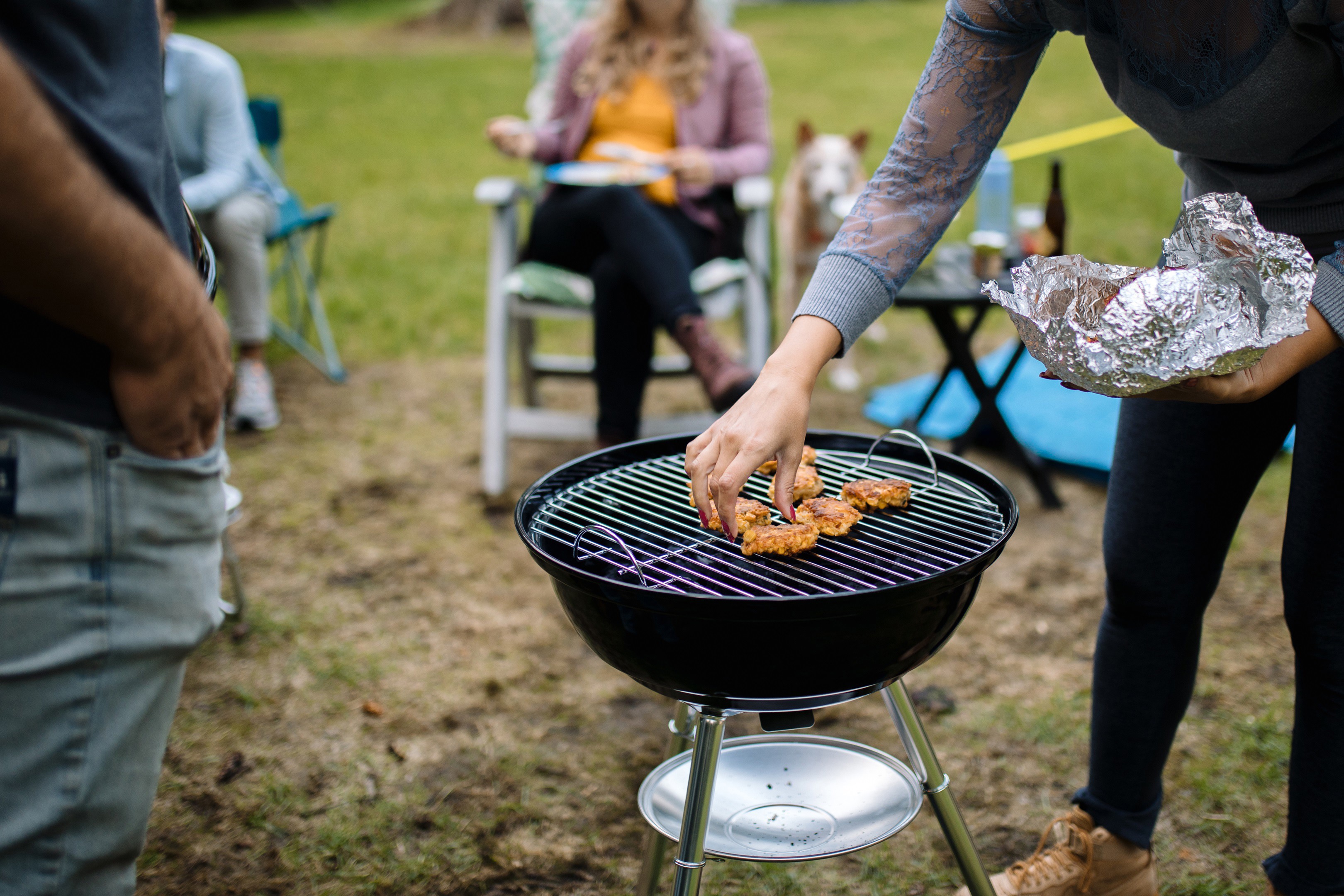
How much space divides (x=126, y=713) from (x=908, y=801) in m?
1.08

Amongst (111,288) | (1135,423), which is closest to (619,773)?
(1135,423)

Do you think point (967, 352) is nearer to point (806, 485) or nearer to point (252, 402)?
point (806, 485)

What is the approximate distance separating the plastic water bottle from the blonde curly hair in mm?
1101

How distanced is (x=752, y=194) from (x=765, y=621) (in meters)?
2.56

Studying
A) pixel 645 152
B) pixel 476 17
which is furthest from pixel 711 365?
pixel 476 17

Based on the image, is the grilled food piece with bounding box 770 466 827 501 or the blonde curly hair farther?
the blonde curly hair

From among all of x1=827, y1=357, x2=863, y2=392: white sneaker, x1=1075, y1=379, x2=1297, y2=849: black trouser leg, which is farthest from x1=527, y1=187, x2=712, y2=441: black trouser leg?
x1=1075, y1=379, x2=1297, y2=849: black trouser leg

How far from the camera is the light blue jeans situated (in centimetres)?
95

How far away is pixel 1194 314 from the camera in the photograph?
105 cm

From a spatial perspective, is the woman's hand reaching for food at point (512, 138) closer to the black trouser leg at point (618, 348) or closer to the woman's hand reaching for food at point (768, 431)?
the black trouser leg at point (618, 348)

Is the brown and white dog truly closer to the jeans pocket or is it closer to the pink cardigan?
the pink cardigan

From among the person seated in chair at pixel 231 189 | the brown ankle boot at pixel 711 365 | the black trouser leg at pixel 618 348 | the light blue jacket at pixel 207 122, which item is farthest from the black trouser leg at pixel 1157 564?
the light blue jacket at pixel 207 122

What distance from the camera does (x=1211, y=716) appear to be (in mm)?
2340

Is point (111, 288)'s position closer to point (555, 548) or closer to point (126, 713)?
point (126, 713)
